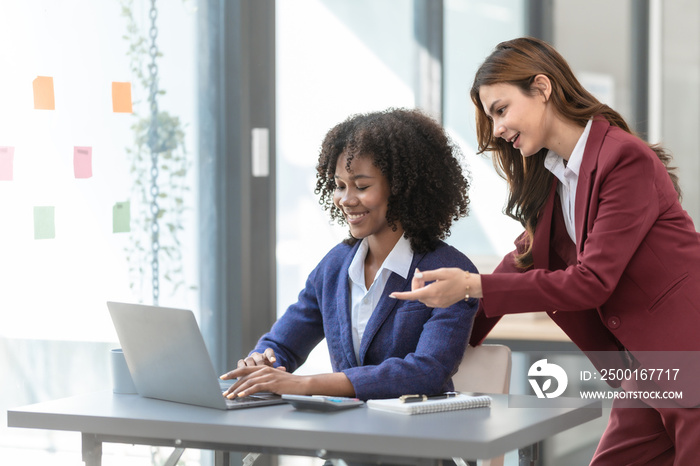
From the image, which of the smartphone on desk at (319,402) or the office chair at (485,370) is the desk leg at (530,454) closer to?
the office chair at (485,370)

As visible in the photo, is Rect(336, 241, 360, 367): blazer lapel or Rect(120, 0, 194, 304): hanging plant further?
Rect(120, 0, 194, 304): hanging plant

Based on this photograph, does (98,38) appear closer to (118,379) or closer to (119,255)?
(119,255)

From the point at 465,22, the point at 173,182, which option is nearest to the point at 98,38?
the point at 173,182

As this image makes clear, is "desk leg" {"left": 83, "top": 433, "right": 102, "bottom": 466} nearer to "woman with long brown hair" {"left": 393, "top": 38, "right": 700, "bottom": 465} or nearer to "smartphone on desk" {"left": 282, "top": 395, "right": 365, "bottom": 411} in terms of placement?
"smartphone on desk" {"left": 282, "top": 395, "right": 365, "bottom": 411}

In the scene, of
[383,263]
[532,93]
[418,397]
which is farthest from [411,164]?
[418,397]

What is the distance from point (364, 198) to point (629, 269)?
2.10 ft

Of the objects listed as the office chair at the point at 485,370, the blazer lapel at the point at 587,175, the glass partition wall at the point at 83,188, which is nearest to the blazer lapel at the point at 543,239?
the blazer lapel at the point at 587,175

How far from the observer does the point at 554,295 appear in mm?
1781

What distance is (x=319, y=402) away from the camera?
1.65m

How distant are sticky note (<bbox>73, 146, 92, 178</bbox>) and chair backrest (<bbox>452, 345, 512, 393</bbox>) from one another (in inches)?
49.7

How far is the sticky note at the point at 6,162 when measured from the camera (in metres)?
2.26

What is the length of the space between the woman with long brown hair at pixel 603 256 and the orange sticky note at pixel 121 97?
123 centimetres

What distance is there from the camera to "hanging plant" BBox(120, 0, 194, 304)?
277cm

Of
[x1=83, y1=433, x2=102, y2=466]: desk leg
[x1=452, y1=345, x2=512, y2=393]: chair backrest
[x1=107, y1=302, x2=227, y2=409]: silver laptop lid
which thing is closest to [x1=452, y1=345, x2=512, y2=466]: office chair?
[x1=452, y1=345, x2=512, y2=393]: chair backrest
